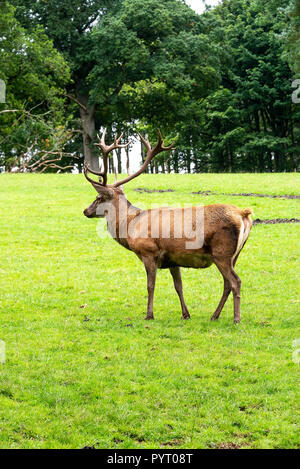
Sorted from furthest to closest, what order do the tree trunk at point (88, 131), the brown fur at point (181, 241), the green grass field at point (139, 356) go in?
the tree trunk at point (88, 131)
the brown fur at point (181, 241)
the green grass field at point (139, 356)

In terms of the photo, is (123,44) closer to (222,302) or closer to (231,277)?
(222,302)

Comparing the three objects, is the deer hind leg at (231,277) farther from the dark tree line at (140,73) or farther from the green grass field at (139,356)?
the dark tree line at (140,73)

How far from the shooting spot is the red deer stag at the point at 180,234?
25.1 feet

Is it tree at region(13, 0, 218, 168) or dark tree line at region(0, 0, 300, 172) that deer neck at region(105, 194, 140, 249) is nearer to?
dark tree line at region(0, 0, 300, 172)

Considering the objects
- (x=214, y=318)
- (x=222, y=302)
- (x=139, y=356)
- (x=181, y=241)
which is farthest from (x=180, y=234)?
(x=139, y=356)

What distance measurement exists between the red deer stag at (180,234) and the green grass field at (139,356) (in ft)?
2.60

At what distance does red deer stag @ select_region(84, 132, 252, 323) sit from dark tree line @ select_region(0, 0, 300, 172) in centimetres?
1931

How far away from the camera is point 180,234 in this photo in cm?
799

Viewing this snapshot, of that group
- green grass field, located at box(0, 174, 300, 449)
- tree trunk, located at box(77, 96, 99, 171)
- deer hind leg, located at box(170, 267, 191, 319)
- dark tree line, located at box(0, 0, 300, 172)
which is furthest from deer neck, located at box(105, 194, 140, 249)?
tree trunk, located at box(77, 96, 99, 171)

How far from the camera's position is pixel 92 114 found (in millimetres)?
40250

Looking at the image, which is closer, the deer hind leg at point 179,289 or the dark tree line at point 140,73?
the deer hind leg at point 179,289

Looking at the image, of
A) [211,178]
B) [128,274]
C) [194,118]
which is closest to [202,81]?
[194,118]

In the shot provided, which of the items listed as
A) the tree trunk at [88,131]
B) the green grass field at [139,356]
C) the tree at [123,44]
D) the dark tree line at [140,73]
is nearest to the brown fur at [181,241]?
the green grass field at [139,356]

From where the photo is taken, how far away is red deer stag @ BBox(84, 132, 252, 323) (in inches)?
301
